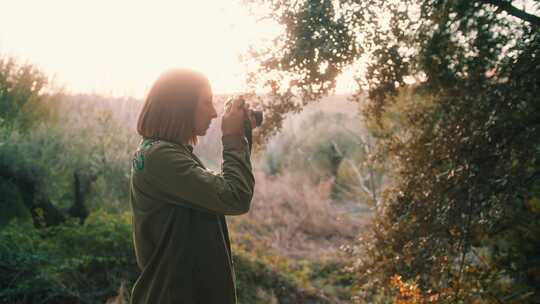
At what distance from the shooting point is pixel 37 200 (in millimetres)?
7281

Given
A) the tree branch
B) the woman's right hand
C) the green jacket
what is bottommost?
the green jacket

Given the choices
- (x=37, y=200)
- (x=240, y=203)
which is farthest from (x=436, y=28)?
(x=37, y=200)

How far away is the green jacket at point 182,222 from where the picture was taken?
5.19ft

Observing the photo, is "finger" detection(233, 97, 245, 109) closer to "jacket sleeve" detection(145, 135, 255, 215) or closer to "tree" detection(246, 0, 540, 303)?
"jacket sleeve" detection(145, 135, 255, 215)

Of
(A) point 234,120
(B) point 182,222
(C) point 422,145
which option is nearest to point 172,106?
(A) point 234,120

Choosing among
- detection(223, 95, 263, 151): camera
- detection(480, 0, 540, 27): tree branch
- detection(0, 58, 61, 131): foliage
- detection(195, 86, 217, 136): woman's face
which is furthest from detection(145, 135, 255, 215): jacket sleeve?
detection(0, 58, 61, 131): foliage

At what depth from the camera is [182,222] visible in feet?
5.29

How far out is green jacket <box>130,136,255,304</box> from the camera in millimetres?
1583

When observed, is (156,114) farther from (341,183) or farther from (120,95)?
(341,183)

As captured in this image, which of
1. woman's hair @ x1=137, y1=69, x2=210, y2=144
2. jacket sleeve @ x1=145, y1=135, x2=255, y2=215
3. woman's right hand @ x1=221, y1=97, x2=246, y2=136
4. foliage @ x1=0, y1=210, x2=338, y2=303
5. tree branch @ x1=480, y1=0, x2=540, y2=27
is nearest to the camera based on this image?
jacket sleeve @ x1=145, y1=135, x2=255, y2=215

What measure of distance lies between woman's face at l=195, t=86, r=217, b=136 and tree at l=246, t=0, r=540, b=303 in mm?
1688

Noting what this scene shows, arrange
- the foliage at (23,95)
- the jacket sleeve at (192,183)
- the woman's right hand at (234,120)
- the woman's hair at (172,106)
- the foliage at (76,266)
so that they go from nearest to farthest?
1. the jacket sleeve at (192,183)
2. the woman's hair at (172,106)
3. the woman's right hand at (234,120)
4. the foliage at (76,266)
5. the foliage at (23,95)

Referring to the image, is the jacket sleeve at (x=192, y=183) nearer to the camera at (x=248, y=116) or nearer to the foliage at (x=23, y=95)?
the camera at (x=248, y=116)

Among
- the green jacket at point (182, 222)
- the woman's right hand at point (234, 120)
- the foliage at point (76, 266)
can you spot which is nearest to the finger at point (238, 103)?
the woman's right hand at point (234, 120)
